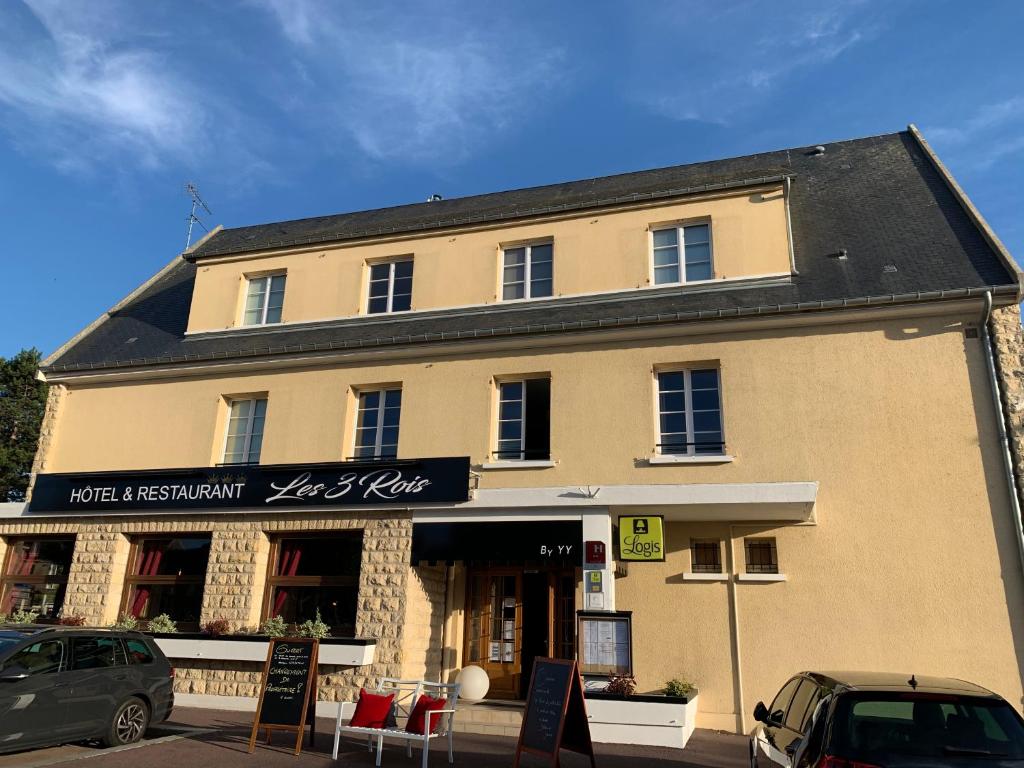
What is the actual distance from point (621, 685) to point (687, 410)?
4532 millimetres

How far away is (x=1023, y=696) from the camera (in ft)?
33.5

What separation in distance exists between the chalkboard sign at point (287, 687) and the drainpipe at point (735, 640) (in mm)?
6273

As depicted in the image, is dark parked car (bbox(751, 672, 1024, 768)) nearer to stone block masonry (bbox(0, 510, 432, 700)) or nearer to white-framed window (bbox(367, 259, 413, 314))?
stone block masonry (bbox(0, 510, 432, 700))

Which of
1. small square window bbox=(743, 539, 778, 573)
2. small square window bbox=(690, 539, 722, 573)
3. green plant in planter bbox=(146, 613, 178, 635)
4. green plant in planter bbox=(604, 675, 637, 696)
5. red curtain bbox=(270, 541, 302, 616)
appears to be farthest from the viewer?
red curtain bbox=(270, 541, 302, 616)

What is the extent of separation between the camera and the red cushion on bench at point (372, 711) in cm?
875

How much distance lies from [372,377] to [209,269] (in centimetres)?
544

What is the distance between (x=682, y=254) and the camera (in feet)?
46.2

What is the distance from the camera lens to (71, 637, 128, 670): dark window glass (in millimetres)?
8820

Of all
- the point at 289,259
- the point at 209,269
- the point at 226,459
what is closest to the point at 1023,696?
the point at 226,459

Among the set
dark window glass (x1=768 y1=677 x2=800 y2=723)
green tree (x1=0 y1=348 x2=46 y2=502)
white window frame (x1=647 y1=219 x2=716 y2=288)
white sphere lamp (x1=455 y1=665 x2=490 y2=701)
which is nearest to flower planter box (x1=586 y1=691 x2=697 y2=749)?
white sphere lamp (x1=455 y1=665 x2=490 y2=701)

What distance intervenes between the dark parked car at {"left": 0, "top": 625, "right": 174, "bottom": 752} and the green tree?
27365 millimetres

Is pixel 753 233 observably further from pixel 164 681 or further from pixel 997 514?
pixel 164 681

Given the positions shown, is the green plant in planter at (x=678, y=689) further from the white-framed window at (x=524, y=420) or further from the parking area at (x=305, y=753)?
the white-framed window at (x=524, y=420)

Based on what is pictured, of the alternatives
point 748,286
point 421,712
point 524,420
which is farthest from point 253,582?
point 748,286
